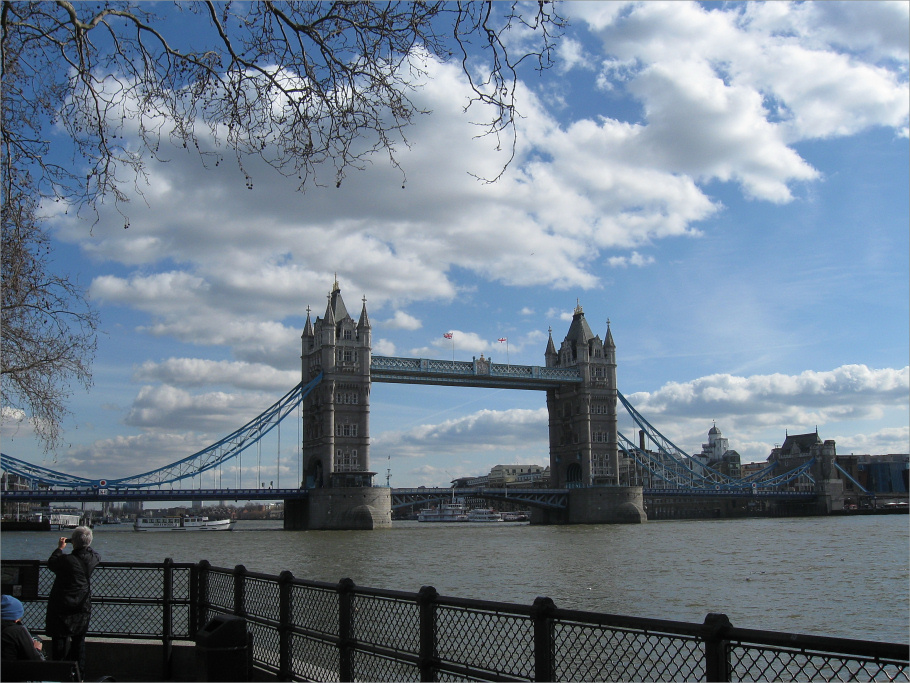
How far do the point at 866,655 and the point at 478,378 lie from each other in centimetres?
7268

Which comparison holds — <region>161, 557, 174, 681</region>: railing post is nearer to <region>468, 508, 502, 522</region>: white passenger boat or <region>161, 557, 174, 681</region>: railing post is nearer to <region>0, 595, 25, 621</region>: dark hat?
<region>0, 595, 25, 621</region>: dark hat

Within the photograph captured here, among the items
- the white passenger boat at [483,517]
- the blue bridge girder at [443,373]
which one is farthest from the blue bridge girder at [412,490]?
the white passenger boat at [483,517]

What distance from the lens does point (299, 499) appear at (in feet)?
223

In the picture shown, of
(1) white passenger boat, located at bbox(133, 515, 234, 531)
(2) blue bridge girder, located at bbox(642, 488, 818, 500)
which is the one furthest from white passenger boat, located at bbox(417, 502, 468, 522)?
(2) blue bridge girder, located at bbox(642, 488, 818, 500)

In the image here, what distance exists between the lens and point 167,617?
24.4 feet

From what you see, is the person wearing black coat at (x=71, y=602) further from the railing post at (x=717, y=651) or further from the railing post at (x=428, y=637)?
the railing post at (x=717, y=651)

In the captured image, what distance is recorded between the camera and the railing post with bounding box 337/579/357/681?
5645 mm

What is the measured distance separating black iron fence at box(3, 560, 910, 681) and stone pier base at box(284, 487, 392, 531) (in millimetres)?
55169

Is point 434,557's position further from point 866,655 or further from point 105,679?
point 866,655

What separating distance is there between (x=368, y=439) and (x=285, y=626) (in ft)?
214

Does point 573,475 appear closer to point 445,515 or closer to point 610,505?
point 610,505

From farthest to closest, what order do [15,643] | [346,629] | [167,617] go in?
[167,617], [346,629], [15,643]

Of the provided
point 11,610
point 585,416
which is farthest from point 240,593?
point 585,416

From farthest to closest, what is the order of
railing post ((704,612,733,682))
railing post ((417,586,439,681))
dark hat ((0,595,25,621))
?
dark hat ((0,595,25,621))
railing post ((417,586,439,681))
railing post ((704,612,733,682))
